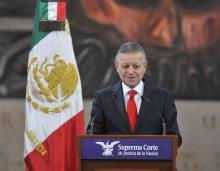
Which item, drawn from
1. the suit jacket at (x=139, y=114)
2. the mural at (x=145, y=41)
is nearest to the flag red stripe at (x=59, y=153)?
the mural at (x=145, y=41)

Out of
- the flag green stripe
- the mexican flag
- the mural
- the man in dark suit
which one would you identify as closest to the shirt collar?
the man in dark suit

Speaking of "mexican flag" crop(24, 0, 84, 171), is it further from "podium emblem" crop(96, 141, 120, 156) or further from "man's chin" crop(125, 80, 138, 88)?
"podium emblem" crop(96, 141, 120, 156)

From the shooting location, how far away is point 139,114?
8.96ft

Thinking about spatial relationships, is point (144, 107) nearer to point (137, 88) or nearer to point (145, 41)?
point (137, 88)

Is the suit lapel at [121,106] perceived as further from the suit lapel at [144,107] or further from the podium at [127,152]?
the podium at [127,152]

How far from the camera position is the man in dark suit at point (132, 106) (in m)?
2.70

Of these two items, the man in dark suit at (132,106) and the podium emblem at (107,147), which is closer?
the podium emblem at (107,147)

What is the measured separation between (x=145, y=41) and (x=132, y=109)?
378cm

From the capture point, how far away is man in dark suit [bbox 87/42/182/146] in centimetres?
270

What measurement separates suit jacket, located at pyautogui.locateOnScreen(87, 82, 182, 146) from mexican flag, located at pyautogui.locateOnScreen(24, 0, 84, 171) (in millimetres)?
2237

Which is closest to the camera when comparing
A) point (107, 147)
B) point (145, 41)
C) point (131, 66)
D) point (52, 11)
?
point (107, 147)

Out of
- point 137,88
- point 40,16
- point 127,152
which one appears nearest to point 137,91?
point 137,88

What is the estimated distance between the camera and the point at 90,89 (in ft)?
21.3

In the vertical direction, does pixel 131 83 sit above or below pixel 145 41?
below
